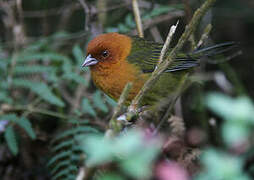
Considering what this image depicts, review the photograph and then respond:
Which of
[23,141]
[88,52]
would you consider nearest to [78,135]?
[88,52]

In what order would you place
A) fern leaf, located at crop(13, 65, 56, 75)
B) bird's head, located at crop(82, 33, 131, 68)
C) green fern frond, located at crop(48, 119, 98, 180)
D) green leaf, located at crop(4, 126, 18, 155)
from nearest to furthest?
green fern frond, located at crop(48, 119, 98, 180), green leaf, located at crop(4, 126, 18, 155), bird's head, located at crop(82, 33, 131, 68), fern leaf, located at crop(13, 65, 56, 75)

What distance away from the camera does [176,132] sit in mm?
3521

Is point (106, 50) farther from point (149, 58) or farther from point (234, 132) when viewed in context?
point (234, 132)

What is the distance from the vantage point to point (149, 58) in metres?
3.94

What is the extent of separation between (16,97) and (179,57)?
2099mm

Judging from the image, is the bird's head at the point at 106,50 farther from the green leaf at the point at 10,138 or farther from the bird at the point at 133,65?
the green leaf at the point at 10,138

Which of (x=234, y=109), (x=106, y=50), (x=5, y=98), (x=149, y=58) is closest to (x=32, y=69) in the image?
(x=5, y=98)

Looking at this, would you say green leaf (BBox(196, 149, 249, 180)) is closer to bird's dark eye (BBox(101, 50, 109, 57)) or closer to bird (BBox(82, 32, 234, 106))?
bird (BBox(82, 32, 234, 106))

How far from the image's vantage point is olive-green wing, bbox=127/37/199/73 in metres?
3.83

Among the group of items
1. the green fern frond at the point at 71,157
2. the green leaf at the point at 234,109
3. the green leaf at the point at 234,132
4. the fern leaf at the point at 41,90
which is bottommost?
the green fern frond at the point at 71,157

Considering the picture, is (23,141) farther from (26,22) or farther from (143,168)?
(143,168)

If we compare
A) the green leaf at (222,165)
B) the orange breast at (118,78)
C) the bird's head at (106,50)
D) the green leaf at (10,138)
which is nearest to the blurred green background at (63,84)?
the green leaf at (10,138)

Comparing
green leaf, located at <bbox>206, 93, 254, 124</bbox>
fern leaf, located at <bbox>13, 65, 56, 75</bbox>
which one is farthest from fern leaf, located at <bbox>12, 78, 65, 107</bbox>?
green leaf, located at <bbox>206, 93, 254, 124</bbox>

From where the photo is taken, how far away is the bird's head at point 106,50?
3.65 metres
